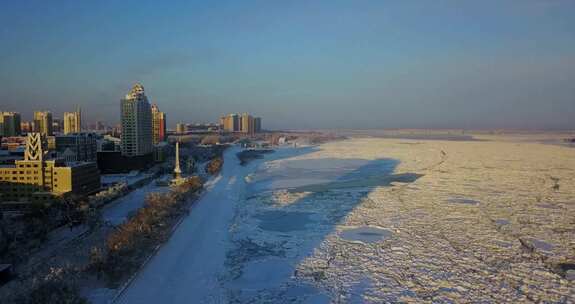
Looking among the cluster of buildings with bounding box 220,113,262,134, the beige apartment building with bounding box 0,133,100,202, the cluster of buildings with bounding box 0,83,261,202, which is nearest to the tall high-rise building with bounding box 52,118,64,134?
the cluster of buildings with bounding box 0,83,261,202

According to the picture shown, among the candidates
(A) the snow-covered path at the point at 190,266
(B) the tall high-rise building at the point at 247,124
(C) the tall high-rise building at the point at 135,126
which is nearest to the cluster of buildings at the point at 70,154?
(C) the tall high-rise building at the point at 135,126

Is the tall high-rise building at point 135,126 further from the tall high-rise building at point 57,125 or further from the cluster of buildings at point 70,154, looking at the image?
the tall high-rise building at point 57,125

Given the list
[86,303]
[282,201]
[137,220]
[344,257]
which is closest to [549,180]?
[282,201]

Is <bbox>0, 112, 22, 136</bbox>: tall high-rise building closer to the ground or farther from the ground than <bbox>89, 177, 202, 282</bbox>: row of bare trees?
farther from the ground

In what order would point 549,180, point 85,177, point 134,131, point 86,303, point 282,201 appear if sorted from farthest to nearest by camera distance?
1. point 134,131
2. point 549,180
3. point 85,177
4. point 282,201
5. point 86,303

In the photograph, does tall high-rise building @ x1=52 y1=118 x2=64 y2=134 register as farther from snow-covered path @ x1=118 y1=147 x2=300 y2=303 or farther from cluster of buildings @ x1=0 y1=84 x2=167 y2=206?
snow-covered path @ x1=118 y1=147 x2=300 y2=303

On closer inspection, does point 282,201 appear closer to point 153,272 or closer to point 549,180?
point 153,272
